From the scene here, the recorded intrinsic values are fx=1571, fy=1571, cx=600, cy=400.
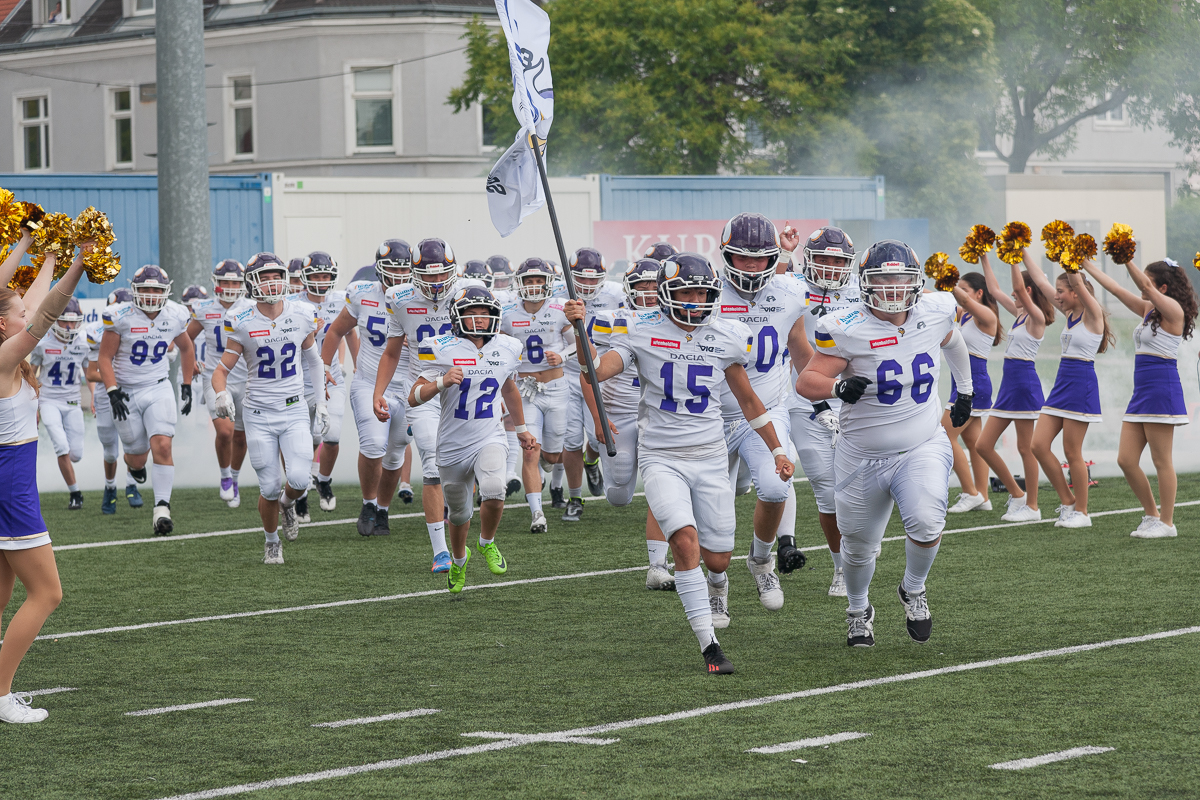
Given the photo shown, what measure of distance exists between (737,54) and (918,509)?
27224 mm

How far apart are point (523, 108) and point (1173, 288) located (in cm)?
470

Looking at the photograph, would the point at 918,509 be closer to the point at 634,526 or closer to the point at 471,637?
the point at 471,637

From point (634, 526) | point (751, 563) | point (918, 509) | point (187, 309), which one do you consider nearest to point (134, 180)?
point (187, 309)

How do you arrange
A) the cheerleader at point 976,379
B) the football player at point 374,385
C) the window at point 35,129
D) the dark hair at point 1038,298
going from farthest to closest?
the window at point 35,129 < the cheerleader at point 976,379 < the dark hair at point 1038,298 < the football player at point 374,385

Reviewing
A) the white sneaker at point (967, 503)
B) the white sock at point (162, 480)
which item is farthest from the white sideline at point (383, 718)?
the white sneaker at point (967, 503)

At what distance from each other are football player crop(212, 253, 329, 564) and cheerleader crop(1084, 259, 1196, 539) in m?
5.53

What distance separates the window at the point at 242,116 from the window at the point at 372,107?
276 centimetres

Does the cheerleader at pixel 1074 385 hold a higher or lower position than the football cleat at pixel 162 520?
higher

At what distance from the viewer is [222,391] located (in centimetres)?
1050

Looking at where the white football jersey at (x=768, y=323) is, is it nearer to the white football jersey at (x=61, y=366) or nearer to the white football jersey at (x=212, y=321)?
the white football jersey at (x=212, y=321)

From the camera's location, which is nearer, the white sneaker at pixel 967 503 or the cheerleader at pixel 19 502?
the cheerleader at pixel 19 502

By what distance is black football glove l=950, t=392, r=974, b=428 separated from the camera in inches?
287

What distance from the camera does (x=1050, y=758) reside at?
5293mm

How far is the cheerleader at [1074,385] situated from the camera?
441 inches
